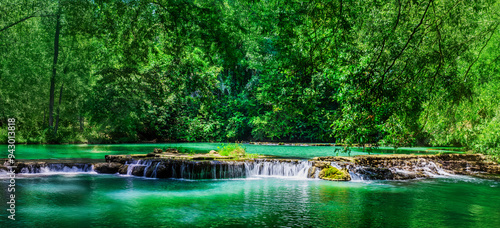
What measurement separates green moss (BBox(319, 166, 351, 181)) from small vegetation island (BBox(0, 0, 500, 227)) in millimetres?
61

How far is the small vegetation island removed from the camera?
5.70m

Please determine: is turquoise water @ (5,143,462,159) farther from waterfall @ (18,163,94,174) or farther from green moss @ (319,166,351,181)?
green moss @ (319,166,351,181)

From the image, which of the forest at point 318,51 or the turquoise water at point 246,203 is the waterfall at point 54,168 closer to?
the turquoise water at point 246,203

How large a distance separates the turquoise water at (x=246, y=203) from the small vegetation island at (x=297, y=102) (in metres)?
0.05

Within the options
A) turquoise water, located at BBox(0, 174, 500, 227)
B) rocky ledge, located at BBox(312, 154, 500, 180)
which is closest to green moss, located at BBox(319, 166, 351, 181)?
rocky ledge, located at BBox(312, 154, 500, 180)

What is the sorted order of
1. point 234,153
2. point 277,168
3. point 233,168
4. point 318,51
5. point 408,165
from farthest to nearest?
point 234,153, point 408,165, point 277,168, point 233,168, point 318,51

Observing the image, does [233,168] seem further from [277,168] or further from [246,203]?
[246,203]

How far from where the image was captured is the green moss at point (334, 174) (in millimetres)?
15216

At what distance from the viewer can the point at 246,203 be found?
35.4 feet

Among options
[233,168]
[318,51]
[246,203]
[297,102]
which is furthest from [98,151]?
[318,51]

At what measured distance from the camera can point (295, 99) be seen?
5.93m

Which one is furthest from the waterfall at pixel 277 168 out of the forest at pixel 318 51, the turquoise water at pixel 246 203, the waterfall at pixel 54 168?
the waterfall at pixel 54 168

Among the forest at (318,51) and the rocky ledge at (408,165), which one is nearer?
the forest at (318,51)

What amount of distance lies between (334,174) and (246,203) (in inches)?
227
